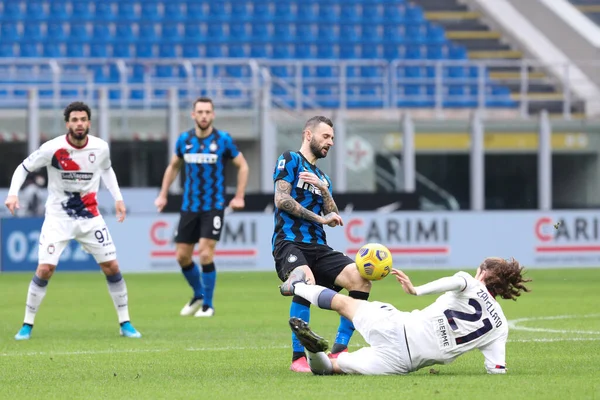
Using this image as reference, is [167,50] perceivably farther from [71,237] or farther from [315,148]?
[315,148]

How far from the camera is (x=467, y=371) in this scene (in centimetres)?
800

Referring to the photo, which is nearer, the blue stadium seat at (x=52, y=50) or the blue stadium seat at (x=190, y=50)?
the blue stadium seat at (x=52, y=50)

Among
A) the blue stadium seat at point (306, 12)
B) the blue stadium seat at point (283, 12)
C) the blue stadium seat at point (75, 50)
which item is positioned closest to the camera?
the blue stadium seat at point (75, 50)

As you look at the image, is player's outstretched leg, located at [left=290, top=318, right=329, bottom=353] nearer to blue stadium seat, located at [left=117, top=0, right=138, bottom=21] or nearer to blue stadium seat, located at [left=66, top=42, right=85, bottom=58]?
blue stadium seat, located at [left=66, top=42, right=85, bottom=58]

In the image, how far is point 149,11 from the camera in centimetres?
2894

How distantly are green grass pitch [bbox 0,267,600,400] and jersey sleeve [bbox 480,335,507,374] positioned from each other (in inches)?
3.8

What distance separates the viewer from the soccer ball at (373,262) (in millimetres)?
7730

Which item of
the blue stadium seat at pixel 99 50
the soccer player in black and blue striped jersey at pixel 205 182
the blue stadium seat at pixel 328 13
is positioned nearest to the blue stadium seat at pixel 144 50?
the blue stadium seat at pixel 99 50

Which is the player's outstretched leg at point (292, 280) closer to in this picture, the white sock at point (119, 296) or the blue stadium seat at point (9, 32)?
the white sock at point (119, 296)

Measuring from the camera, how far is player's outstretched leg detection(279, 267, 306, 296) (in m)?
7.74

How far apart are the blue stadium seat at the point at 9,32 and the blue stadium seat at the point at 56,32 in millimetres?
709

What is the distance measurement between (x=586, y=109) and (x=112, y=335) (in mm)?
19057

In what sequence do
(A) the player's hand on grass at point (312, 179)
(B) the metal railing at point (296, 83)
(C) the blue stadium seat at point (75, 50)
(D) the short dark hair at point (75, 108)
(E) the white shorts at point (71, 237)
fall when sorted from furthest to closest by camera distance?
(C) the blue stadium seat at point (75, 50) → (B) the metal railing at point (296, 83) → (E) the white shorts at point (71, 237) → (D) the short dark hair at point (75, 108) → (A) the player's hand on grass at point (312, 179)

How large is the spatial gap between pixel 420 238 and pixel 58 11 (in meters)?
11.7
